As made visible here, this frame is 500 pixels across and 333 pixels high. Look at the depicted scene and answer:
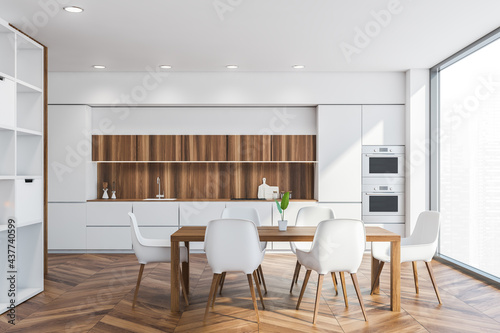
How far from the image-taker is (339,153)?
273 inches

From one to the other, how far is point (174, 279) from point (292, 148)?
3568 mm

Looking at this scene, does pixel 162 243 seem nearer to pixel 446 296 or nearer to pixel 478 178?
pixel 446 296

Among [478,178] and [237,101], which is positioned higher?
[237,101]

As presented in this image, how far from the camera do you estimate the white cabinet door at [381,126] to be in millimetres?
6957

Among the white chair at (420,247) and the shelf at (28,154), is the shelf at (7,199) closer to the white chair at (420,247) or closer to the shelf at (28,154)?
the shelf at (28,154)

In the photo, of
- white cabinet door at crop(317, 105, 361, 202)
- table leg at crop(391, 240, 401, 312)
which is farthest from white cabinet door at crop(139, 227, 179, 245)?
table leg at crop(391, 240, 401, 312)

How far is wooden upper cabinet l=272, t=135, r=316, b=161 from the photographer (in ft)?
23.2

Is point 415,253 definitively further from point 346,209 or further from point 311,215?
point 346,209

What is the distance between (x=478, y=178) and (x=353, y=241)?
2492 mm

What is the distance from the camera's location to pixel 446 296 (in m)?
4.52

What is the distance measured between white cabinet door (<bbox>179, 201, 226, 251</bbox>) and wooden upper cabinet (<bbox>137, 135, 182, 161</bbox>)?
761mm

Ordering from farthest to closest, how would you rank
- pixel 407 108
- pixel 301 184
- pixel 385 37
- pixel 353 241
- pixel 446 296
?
pixel 301 184 < pixel 407 108 < pixel 385 37 < pixel 446 296 < pixel 353 241

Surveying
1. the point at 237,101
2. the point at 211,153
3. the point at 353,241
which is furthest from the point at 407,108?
the point at 353,241

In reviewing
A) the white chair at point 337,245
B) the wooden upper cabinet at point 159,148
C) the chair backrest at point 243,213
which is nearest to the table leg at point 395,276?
the white chair at point 337,245
